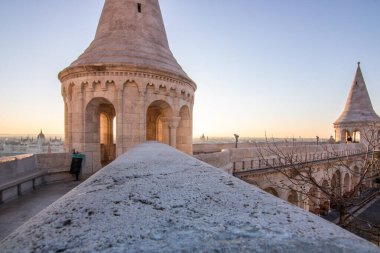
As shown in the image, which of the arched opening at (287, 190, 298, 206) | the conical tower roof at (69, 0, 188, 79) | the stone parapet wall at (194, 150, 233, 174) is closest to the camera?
the stone parapet wall at (194, 150, 233, 174)

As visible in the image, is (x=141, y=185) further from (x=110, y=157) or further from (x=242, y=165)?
(x=110, y=157)

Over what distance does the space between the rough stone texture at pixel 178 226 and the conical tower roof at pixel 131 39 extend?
760 centimetres

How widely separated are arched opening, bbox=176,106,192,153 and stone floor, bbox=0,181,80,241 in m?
4.41

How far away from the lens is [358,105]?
2469 cm

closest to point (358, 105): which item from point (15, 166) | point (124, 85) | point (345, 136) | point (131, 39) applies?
point (345, 136)

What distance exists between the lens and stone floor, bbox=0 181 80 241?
156 inches

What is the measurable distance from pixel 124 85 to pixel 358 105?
25396mm

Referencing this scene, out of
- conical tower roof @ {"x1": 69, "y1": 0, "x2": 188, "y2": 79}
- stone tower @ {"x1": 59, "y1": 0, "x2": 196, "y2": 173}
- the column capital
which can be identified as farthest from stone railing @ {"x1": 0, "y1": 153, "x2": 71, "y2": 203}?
the column capital

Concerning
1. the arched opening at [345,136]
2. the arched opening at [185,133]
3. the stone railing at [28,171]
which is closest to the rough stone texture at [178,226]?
the stone railing at [28,171]

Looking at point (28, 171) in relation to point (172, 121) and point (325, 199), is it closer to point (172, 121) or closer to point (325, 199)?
point (172, 121)

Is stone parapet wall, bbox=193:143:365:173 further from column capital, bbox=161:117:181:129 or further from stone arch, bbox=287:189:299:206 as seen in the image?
stone arch, bbox=287:189:299:206

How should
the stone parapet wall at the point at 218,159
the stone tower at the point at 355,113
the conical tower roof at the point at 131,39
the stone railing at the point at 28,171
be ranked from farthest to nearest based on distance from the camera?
the stone tower at the point at 355,113
the conical tower roof at the point at 131,39
the stone parapet wall at the point at 218,159
the stone railing at the point at 28,171

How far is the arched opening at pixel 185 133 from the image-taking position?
10.0 m

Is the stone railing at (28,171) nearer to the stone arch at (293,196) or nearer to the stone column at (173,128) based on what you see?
the stone column at (173,128)
